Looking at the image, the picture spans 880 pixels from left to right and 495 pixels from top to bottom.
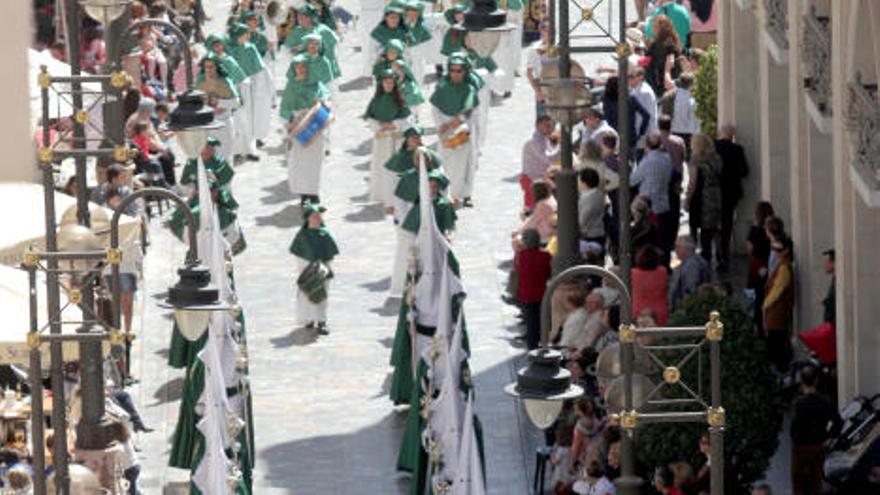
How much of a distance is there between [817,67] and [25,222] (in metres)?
7.55

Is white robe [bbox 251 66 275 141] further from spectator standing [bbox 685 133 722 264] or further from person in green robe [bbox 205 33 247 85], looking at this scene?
spectator standing [bbox 685 133 722 264]

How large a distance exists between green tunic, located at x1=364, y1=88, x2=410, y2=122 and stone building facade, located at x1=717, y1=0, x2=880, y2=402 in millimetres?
3757

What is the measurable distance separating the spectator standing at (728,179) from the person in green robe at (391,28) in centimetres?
825

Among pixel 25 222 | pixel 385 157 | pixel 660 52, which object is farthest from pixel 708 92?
pixel 25 222

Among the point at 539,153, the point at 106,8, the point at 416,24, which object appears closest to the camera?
the point at 106,8

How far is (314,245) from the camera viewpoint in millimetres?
36656

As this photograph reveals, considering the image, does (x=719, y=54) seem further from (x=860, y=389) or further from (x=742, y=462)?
(x=742, y=462)

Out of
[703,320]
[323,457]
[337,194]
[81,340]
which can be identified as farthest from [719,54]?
[81,340]

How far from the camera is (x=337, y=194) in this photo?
145 ft

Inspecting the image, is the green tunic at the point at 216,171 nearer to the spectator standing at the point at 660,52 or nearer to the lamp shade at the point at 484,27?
the lamp shade at the point at 484,27

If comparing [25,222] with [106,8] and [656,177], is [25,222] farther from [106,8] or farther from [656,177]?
[656,177]

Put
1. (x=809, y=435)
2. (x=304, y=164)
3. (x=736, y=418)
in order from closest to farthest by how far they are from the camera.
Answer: (x=736, y=418), (x=809, y=435), (x=304, y=164)

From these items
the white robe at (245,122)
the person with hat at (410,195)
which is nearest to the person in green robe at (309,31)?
the white robe at (245,122)

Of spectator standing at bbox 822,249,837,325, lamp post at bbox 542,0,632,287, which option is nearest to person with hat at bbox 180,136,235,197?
lamp post at bbox 542,0,632,287
